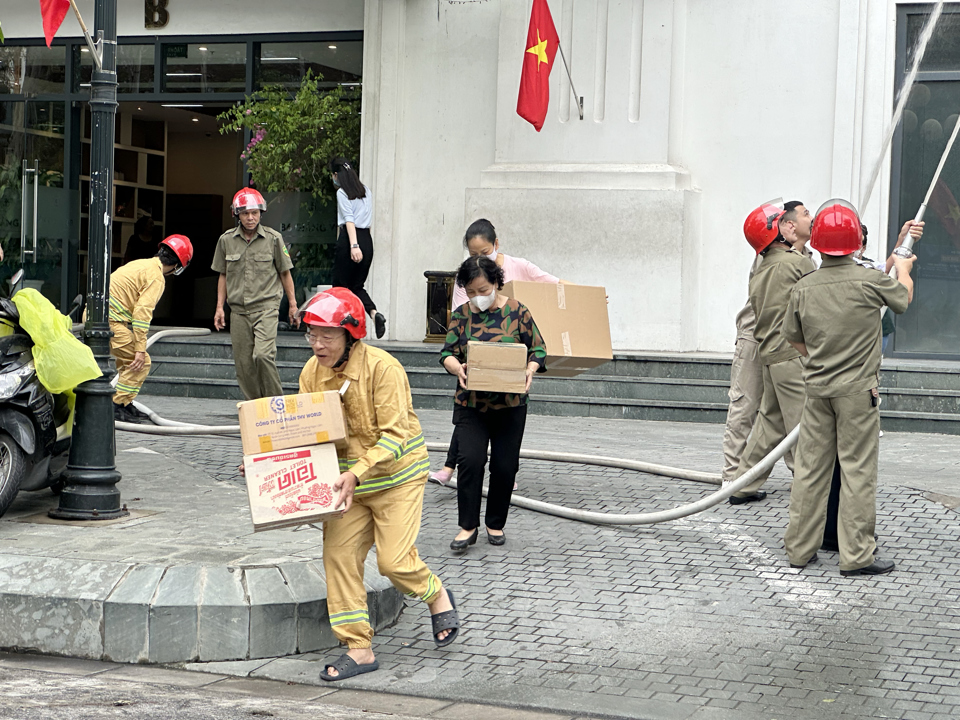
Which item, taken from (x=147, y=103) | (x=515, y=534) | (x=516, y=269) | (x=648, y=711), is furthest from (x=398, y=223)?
(x=648, y=711)

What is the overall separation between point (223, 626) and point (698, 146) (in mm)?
10066

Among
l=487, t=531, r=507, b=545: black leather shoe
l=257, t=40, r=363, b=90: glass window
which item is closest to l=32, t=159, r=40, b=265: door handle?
l=257, t=40, r=363, b=90: glass window

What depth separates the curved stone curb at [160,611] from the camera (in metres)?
5.27

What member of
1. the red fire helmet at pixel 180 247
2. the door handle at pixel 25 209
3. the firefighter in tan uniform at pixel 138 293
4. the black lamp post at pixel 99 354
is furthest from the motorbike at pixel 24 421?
the door handle at pixel 25 209

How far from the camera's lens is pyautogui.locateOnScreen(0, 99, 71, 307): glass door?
17.1 meters

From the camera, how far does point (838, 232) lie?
6305 millimetres

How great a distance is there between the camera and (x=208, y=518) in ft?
22.2

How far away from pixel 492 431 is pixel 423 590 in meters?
1.75

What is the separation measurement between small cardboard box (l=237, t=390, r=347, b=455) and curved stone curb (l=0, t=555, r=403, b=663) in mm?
832

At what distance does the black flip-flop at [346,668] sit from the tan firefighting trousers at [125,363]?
5.47 meters

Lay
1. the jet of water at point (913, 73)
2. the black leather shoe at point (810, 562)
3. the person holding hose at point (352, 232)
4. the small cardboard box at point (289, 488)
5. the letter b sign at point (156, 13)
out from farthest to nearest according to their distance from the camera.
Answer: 1. the letter b sign at point (156, 13)
2. the jet of water at point (913, 73)
3. the person holding hose at point (352, 232)
4. the black leather shoe at point (810, 562)
5. the small cardboard box at point (289, 488)

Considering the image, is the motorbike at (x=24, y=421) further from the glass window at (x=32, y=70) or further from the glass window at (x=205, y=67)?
the glass window at (x=32, y=70)

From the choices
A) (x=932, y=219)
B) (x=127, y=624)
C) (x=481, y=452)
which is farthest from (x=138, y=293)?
(x=932, y=219)

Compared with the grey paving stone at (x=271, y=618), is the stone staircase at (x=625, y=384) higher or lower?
higher
